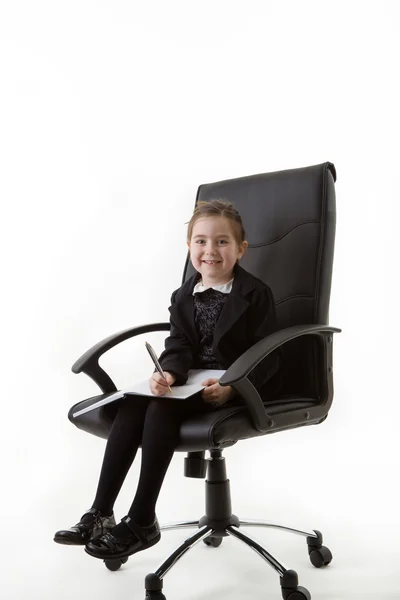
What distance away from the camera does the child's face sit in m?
2.58

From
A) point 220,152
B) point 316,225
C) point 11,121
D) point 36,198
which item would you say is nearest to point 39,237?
point 36,198

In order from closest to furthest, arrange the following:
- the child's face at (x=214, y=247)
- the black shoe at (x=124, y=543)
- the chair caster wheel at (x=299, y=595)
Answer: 1. the black shoe at (x=124, y=543)
2. the chair caster wheel at (x=299, y=595)
3. the child's face at (x=214, y=247)

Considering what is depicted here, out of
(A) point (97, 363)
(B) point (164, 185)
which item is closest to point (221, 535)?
(A) point (97, 363)

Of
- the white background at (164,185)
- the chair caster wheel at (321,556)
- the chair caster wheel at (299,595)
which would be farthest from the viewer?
the white background at (164,185)

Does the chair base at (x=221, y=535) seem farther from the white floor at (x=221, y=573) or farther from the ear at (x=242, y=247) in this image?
the ear at (x=242, y=247)

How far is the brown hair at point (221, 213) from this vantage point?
2613mm

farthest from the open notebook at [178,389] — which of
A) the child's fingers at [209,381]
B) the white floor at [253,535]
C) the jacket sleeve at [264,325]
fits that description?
the white floor at [253,535]

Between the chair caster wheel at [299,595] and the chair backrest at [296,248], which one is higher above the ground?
the chair backrest at [296,248]

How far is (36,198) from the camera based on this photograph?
12.2 feet

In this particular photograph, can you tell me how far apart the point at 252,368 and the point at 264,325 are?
1.04ft

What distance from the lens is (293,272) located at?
2729mm

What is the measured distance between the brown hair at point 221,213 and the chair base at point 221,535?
67 cm

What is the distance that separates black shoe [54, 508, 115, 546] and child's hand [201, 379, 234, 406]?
1.32ft

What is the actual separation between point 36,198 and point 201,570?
1755mm
